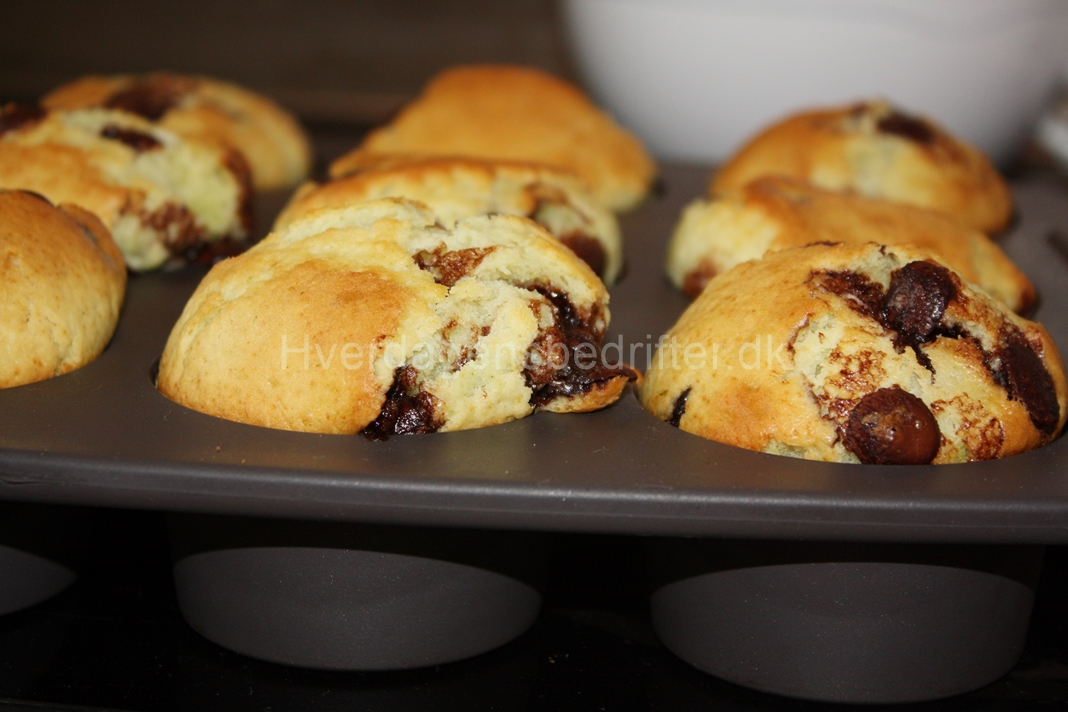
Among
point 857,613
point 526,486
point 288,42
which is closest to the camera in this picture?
point 526,486

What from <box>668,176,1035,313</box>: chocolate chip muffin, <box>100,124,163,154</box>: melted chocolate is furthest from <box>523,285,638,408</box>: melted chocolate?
<box>100,124,163,154</box>: melted chocolate

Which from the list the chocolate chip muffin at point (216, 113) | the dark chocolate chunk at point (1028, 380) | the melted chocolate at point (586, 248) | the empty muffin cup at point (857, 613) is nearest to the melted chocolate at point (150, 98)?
the chocolate chip muffin at point (216, 113)

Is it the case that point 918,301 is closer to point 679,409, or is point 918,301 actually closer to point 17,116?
point 679,409

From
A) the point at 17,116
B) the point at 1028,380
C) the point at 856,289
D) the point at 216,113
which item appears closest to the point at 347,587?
the point at 856,289

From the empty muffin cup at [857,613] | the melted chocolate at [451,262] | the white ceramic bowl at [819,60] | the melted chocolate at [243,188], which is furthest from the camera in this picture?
the white ceramic bowl at [819,60]

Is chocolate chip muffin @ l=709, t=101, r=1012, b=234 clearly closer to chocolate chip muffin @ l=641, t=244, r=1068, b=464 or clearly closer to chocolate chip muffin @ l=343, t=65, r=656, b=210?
chocolate chip muffin @ l=343, t=65, r=656, b=210

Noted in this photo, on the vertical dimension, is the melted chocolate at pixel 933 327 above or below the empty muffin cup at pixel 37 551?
above

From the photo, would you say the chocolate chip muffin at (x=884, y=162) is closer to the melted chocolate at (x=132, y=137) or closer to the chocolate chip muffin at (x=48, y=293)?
the melted chocolate at (x=132, y=137)
